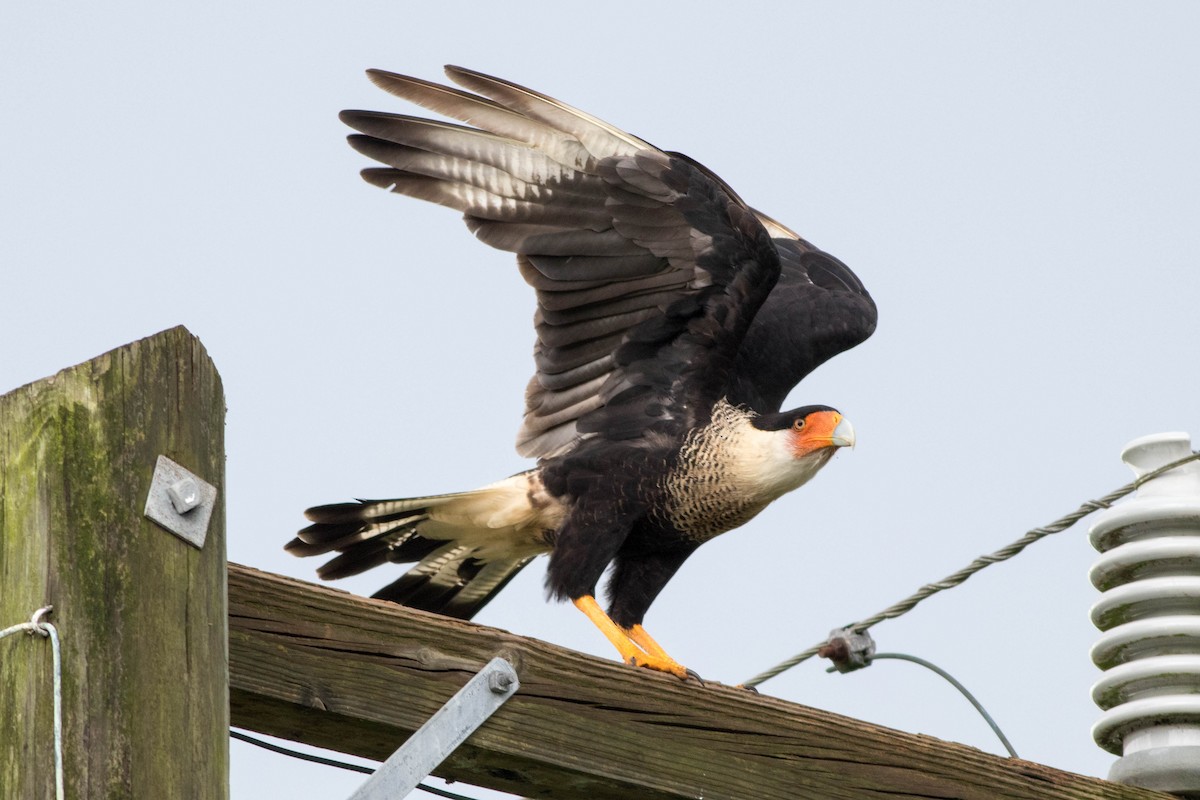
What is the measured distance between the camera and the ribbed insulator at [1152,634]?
10.8 feet

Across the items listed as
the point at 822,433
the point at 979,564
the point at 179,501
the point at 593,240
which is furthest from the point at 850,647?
the point at 179,501

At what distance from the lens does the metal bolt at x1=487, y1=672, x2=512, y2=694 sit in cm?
250

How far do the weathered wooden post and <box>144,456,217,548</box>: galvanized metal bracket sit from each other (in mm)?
10

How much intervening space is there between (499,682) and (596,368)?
268 centimetres

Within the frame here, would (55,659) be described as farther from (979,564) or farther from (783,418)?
(783,418)

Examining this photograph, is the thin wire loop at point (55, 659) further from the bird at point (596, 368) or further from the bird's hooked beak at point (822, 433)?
the bird's hooked beak at point (822, 433)

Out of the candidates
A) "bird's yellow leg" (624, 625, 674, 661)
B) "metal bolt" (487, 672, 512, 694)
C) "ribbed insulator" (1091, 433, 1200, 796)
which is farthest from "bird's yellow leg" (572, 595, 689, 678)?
"metal bolt" (487, 672, 512, 694)

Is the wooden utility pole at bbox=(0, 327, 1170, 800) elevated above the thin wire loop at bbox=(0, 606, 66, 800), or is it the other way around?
the wooden utility pole at bbox=(0, 327, 1170, 800)

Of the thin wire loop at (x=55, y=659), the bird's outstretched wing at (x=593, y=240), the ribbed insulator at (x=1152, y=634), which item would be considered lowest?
the thin wire loop at (x=55, y=659)

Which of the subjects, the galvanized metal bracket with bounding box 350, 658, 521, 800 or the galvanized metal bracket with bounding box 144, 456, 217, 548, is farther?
the galvanized metal bracket with bounding box 350, 658, 521, 800

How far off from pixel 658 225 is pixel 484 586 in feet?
4.23

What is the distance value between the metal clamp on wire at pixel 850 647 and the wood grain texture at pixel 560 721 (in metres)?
0.59

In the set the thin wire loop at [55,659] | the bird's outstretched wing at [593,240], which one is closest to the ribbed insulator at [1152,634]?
the bird's outstretched wing at [593,240]

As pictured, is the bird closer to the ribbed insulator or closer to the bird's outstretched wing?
the bird's outstretched wing
